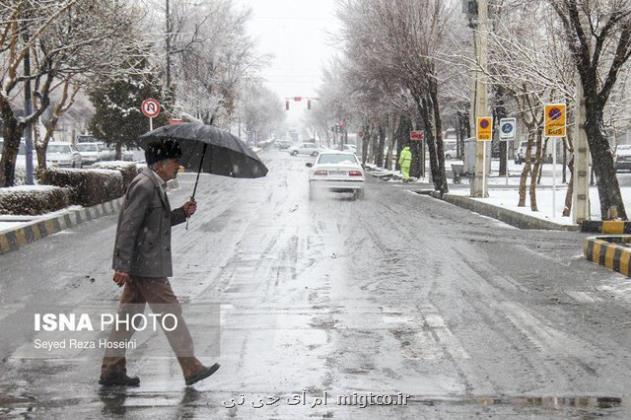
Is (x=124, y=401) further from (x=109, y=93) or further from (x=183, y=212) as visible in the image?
(x=109, y=93)

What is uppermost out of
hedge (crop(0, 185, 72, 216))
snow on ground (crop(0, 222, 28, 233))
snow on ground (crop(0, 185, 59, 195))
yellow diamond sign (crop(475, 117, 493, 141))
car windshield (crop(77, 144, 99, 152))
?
yellow diamond sign (crop(475, 117, 493, 141))

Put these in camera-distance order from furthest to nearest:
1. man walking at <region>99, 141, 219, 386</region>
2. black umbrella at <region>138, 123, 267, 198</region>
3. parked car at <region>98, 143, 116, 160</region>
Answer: parked car at <region>98, 143, 116, 160</region> → black umbrella at <region>138, 123, 267, 198</region> → man walking at <region>99, 141, 219, 386</region>

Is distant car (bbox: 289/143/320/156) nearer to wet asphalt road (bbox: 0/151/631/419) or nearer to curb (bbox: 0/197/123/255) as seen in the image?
curb (bbox: 0/197/123/255)

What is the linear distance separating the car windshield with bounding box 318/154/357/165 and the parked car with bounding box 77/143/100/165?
81.1 ft

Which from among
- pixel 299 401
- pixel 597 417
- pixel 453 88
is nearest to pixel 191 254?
pixel 299 401

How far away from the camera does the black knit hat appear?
6133 mm

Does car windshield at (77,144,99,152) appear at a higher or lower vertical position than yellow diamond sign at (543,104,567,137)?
lower

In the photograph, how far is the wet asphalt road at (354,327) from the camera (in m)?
5.79

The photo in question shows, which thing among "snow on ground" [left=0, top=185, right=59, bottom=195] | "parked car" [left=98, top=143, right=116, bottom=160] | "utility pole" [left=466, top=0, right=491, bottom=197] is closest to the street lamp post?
"utility pole" [left=466, top=0, right=491, bottom=197]

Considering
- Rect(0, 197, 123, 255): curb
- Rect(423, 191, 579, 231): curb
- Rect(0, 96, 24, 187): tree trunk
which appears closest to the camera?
Rect(0, 197, 123, 255): curb

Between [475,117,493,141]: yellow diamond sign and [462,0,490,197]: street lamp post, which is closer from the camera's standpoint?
[462,0,490,197]: street lamp post

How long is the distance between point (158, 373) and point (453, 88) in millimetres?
39193

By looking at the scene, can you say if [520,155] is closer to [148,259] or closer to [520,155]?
[520,155]

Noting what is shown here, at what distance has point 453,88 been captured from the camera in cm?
4428
